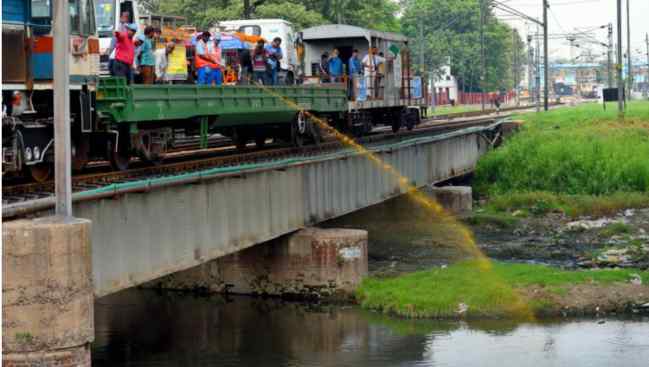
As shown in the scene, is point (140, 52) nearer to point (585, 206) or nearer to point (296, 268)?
point (296, 268)

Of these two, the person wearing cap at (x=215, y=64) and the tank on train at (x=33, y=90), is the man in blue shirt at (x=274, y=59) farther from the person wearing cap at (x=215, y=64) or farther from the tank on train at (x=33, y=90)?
the tank on train at (x=33, y=90)

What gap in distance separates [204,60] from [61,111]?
574 inches

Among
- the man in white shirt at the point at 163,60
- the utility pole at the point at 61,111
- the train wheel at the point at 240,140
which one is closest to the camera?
the utility pole at the point at 61,111

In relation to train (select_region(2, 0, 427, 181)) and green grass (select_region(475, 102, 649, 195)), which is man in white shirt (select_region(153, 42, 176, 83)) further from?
green grass (select_region(475, 102, 649, 195))

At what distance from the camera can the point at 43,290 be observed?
1437 cm

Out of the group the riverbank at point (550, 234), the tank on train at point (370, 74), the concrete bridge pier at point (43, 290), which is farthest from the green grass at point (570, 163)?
the concrete bridge pier at point (43, 290)

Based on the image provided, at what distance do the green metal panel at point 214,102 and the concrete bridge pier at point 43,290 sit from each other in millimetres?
6799

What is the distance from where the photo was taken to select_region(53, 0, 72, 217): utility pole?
14.3 m

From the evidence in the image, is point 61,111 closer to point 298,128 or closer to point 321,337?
point 321,337

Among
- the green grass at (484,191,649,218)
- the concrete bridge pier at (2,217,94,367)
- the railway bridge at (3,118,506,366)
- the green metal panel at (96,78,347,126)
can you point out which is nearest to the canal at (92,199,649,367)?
the railway bridge at (3,118,506,366)

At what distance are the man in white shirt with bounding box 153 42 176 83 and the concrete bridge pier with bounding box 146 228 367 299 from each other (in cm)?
484

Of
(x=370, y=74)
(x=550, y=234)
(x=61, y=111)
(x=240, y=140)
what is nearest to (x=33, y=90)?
(x=61, y=111)

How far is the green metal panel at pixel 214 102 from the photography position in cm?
2130

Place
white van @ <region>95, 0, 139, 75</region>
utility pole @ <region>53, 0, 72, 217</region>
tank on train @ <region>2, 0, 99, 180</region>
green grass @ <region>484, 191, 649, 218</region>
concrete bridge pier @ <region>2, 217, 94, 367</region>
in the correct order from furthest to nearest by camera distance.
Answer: green grass @ <region>484, 191, 649, 218</region> → white van @ <region>95, 0, 139, 75</region> → tank on train @ <region>2, 0, 99, 180</region> → utility pole @ <region>53, 0, 72, 217</region> → concrete bridge pier @ <region>2, 217, 94, 367</region>
